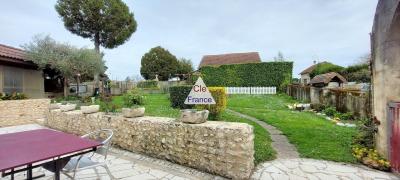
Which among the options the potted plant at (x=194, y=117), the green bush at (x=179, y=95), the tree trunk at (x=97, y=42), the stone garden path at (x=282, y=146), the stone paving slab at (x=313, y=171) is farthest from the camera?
the tree trunk at (x=97, y=42)

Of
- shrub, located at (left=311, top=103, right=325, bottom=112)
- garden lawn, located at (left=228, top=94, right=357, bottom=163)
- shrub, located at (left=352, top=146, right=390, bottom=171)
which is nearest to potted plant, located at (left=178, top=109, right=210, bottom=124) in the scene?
garden lawn, located at (left=228, top=94, right=357, bottom=163)

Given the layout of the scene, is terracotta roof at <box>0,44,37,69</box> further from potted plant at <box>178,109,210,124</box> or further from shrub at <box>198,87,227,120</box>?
potted plant at <box>178,109,210,124</box>

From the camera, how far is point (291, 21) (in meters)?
13.6

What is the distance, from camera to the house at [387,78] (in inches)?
157

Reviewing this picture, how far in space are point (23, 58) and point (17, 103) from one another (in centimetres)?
355

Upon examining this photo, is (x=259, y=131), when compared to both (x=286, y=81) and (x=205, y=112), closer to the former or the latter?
(x=205, y=112)

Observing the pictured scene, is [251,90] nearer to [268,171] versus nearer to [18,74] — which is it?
[18,74]

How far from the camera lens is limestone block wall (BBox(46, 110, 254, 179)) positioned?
12.8ft

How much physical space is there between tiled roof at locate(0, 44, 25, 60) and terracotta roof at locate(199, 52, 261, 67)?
19.5 meters

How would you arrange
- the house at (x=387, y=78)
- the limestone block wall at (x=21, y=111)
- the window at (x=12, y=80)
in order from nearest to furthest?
the house at (x=387, y=78), the limestone block wall at (x=21, y=111), the window at (x=12, y=80)

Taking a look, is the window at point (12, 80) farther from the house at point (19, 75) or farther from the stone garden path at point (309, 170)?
the stone garden path at point (309, 170)

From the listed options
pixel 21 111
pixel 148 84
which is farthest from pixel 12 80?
pixel 148 84

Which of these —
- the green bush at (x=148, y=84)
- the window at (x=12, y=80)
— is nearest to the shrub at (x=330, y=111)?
the window at (x=12, y=80)

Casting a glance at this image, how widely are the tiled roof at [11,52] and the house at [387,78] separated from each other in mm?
14303
